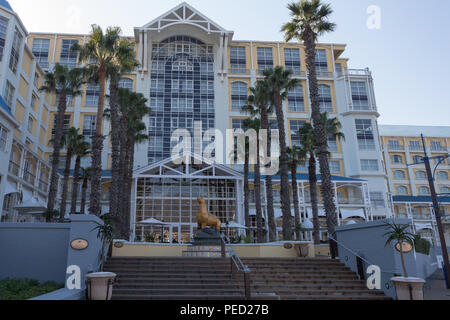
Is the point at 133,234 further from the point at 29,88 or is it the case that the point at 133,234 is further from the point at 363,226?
the point at 363,226

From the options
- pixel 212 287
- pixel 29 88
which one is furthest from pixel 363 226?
pixel 29 88

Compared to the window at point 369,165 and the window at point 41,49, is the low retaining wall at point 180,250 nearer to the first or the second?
the window at point 369,165

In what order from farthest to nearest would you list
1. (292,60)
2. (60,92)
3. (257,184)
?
(292,60), (257,184), (60,92)

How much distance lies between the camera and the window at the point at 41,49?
51.7 metres

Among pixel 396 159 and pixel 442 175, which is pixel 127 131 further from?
pixel 442 175

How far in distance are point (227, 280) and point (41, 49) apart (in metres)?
52.1

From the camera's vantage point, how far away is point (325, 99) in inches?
2149

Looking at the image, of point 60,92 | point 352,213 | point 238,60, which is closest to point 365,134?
point 352,213

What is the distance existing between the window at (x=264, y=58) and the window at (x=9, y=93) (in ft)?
112

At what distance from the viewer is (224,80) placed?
52.7m

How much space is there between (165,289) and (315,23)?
2037 centimetres

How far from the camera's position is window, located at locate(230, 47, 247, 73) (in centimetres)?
5403

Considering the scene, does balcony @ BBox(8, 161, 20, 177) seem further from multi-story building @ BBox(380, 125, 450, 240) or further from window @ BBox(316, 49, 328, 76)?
multi-story building @ BBox(380, 125, 450, 240)

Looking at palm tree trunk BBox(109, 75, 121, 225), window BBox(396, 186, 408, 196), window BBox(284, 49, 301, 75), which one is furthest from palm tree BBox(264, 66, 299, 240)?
window BBox(396, 186, 408, 196)
